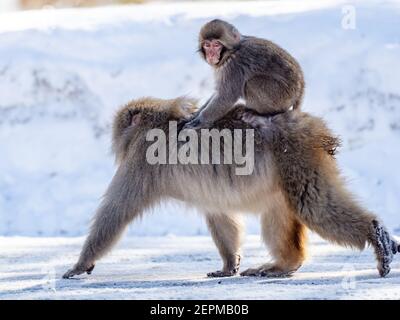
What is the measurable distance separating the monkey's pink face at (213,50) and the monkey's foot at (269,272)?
4.77 feet

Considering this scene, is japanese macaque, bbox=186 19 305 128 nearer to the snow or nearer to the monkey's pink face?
the monkey's pink face

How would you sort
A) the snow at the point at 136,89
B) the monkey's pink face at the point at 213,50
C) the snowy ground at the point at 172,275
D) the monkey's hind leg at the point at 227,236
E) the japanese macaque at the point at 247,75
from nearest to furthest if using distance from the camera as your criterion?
the snowy ground at the point at 172,275, the japanese macaque at the point at 247,75, the monkey's pink face at the point at 213,50, the monkey's hind leg at the point at 227,236, the snow at the point at 136,89

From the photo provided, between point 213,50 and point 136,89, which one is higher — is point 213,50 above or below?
below

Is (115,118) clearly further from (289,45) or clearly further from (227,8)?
(227,8)

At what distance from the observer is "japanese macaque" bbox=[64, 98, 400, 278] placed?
23.9 ft

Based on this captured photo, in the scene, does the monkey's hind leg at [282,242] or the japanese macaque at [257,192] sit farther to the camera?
the monkey's hind leg at [282,242]

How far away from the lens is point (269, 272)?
25.5 ft

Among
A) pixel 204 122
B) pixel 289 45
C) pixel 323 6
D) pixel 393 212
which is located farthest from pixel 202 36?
pixel 323 6

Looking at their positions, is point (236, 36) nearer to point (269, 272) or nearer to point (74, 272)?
point (269, 272)

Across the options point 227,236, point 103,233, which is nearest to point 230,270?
point 227,236

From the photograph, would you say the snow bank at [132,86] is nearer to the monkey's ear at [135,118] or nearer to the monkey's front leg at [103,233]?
the monkey's ear at [135,118]

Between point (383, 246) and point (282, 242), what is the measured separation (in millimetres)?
902

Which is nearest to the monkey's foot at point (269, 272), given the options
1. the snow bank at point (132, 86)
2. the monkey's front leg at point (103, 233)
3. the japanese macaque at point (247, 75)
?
the monkey's front leg at point (103, 233)

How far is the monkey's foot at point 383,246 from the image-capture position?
281 inches
